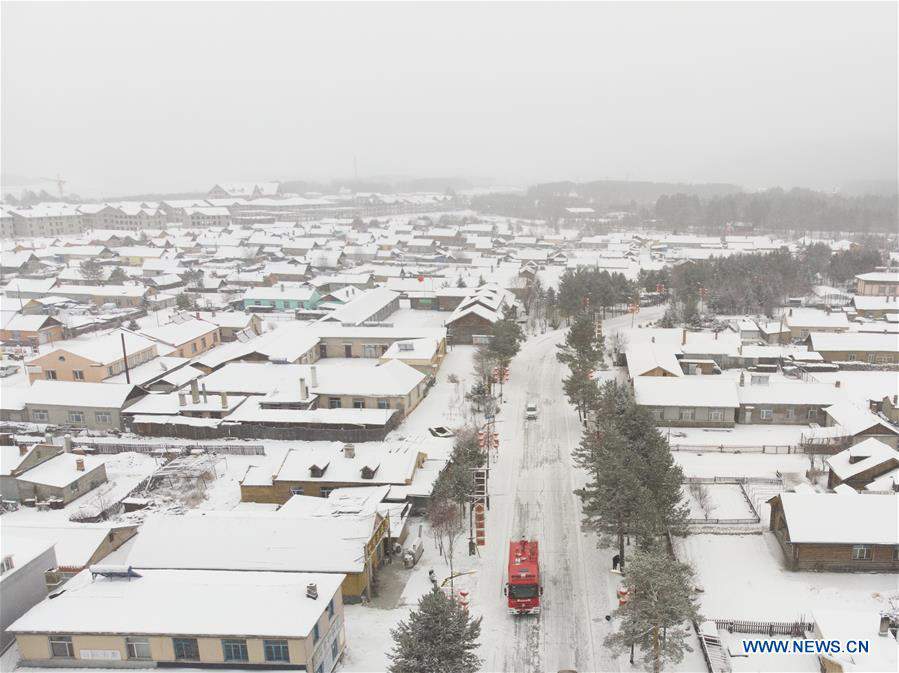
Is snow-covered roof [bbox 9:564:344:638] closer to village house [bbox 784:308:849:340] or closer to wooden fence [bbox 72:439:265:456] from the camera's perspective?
wooden fence [bbox 72:439:265:456]

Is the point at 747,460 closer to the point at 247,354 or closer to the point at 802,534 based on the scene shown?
the point at 802,534

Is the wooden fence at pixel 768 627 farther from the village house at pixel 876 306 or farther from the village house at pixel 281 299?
the village house at pixel 281 299

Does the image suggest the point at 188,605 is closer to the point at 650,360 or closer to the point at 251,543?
the point at 251,543

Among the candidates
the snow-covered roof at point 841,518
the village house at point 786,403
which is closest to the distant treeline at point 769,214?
the village house at point 786,403

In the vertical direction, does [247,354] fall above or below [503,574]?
above

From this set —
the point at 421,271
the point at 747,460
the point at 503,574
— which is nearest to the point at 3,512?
the point at 503,574

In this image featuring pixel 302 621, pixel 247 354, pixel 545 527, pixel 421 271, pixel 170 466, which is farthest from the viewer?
pixel 421 271
